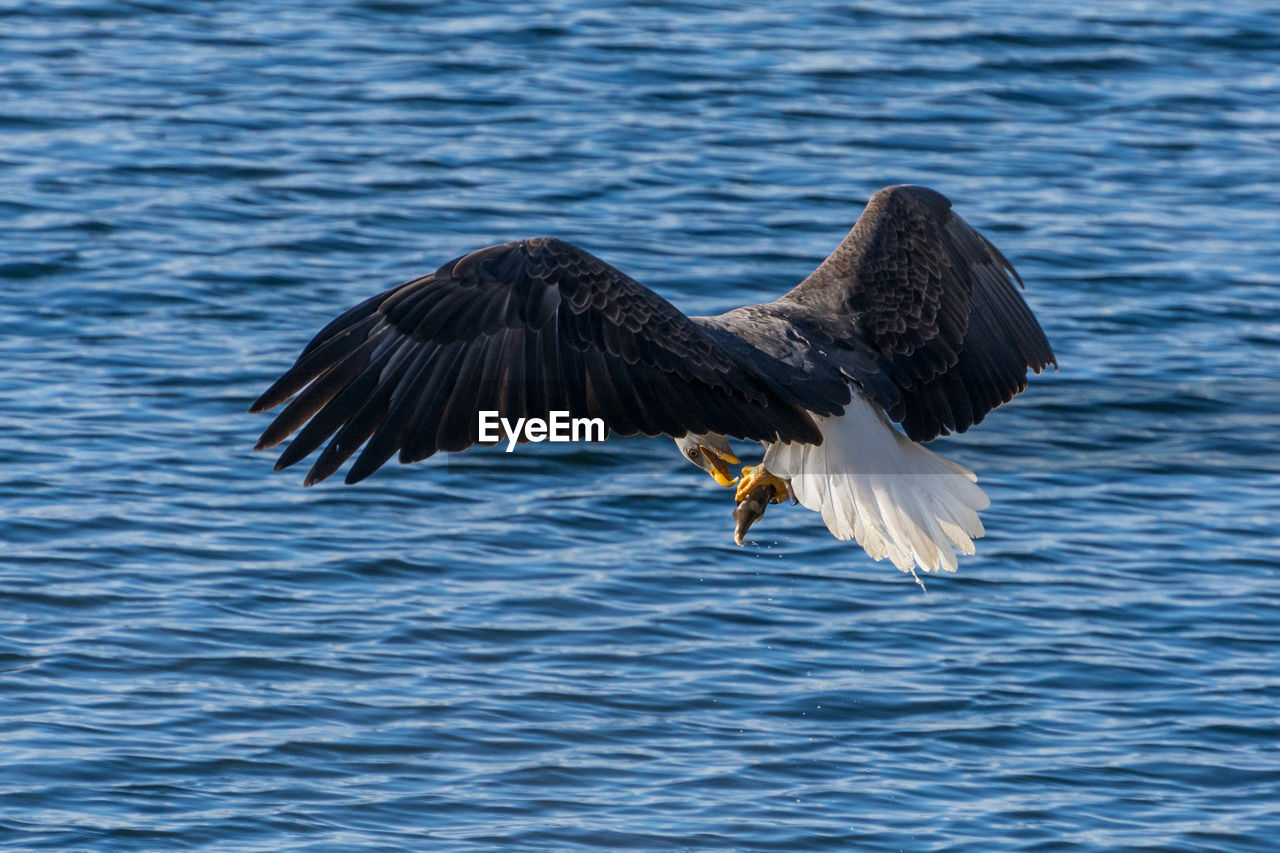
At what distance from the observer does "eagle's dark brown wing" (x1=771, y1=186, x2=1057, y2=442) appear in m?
6.02

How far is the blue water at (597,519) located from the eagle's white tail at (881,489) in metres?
1.11

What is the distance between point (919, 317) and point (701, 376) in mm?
1131

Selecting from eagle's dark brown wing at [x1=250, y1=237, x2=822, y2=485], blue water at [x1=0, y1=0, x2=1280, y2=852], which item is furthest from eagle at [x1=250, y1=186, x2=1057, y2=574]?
blue water at [x1=0, y1=0, x2=1280, y2=852]

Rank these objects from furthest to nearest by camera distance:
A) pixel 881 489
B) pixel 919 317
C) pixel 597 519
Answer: pixel 597 519
pixel 919 317
pixel 881 489

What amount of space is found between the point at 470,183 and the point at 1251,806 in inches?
254

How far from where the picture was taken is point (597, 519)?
8430 millimetres

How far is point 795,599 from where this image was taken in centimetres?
790

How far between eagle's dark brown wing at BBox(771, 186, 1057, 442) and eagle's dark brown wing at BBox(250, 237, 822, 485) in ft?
2.19

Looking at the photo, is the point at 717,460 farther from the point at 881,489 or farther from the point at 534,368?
the point at 534,368

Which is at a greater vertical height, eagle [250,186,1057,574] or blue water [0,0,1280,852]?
eagle [250,186,1057,574]

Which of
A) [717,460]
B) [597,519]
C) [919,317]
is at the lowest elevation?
[597,519]

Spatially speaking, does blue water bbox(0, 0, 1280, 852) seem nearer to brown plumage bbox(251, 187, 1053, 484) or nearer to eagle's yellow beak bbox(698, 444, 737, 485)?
eagle's yellow beak bbox(698, 444, 737, 485)

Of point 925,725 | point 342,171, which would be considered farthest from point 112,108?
point 925,725

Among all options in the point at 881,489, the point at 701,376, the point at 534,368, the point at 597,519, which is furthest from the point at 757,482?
the point at 597,519
